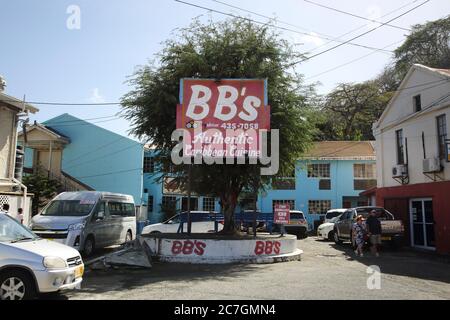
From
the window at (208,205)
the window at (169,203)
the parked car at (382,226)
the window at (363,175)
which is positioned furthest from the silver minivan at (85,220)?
the window at (363,175)

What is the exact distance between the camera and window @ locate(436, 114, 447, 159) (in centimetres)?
1830

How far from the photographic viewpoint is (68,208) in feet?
51.7

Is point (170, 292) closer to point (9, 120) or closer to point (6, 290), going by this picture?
point (6, 290)

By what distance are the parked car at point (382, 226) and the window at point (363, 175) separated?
1539 centimetres

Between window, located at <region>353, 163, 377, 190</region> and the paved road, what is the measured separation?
2231 centimetres

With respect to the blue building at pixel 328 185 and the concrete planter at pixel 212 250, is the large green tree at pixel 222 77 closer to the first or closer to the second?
the concrete planter at pixel 212 250

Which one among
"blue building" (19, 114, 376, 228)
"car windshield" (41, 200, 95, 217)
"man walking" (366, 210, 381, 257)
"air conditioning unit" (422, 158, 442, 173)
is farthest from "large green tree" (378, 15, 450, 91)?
"car windshield" (41, 200, 95, 217)

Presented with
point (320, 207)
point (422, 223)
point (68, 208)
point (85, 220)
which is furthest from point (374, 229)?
point (320, 207)

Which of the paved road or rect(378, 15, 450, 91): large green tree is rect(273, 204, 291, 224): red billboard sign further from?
rect(378, 15, 450, 91): large green tree

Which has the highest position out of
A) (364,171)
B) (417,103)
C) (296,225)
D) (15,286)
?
(417,103)

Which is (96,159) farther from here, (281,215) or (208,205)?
(281,215)

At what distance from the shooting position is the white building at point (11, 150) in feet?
66.7

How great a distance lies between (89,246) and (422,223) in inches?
548

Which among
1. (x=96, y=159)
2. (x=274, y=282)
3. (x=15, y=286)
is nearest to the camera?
(x=15, y=286)
